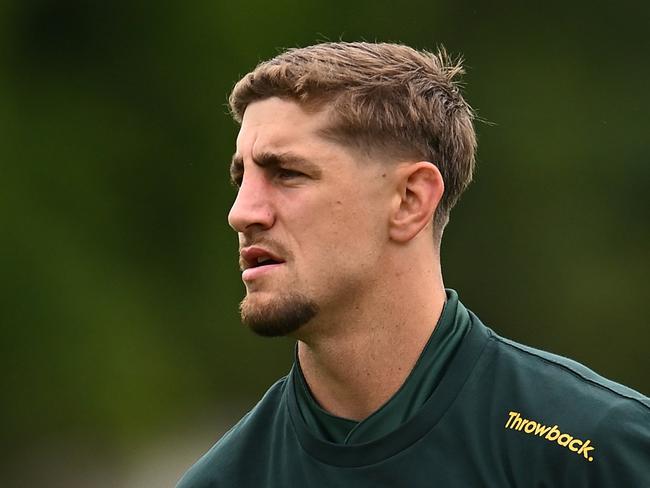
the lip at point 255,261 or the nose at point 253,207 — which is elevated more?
the nose at point 253,207

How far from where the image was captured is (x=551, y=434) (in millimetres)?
5227

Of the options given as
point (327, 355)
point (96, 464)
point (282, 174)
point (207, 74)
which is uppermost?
point (207, 74)

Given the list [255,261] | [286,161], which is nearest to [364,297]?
[255,261]

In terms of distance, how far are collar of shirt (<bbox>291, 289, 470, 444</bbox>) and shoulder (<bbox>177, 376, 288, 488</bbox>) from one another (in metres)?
0.20

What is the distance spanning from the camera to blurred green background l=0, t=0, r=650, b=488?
18.2 m

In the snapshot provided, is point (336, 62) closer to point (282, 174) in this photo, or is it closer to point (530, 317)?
point (282, 174)

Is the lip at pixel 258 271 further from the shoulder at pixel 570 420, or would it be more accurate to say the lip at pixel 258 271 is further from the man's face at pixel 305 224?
the shoulder at pixel 570 420

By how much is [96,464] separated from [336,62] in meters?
11.8

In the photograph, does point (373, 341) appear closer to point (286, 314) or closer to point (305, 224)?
point (286, 314)

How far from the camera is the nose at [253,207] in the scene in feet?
18.2

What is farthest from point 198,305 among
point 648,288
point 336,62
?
point 336,62

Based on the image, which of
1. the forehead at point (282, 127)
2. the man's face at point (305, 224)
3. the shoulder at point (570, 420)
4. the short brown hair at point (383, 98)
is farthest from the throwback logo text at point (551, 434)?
the forehead at point (282, 127)

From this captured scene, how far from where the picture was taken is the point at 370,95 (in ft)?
18.7

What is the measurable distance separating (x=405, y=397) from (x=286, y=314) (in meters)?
0.46
